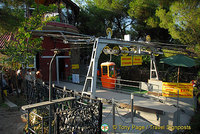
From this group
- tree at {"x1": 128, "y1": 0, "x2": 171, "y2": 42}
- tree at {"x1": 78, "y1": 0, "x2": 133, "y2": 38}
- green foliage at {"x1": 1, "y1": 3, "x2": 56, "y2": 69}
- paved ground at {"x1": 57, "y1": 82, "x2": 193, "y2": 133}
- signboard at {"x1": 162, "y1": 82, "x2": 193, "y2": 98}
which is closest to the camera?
paved ground at {"x1": 57, "y1": 82, "x2": 193, "y2": 133}

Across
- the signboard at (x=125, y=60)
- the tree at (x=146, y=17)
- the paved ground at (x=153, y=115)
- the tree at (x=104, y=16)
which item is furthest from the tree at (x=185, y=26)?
the tree at (x=104, y=16)

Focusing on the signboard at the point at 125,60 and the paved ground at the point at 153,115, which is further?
the signboard at the point at 125,60

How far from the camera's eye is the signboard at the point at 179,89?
7.85 metres

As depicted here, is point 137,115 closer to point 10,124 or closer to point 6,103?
point 10,124

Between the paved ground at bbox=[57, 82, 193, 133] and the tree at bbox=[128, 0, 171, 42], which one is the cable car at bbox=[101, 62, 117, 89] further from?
the tree at bbox=[128, 0, 171, 42]

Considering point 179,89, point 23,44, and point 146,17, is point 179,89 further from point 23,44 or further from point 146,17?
point 146,17

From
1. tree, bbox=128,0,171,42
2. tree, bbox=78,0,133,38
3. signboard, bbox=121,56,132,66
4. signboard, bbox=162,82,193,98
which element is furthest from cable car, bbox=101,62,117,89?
tree, bbox=78,0,133,38

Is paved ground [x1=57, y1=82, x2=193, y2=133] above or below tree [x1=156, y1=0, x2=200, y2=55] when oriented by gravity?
below

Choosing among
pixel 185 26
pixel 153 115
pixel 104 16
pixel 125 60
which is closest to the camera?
pixel 153 115

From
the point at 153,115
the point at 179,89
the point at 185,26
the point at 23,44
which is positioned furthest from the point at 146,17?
the point at 23,44

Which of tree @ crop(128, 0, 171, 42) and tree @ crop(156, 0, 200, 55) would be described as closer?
tree @ crop(156, 0, 200, 55)

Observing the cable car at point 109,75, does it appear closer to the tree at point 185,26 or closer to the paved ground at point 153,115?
the paved ground at point 153,115

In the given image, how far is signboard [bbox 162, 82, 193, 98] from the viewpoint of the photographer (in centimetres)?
785

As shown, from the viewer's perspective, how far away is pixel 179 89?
8.16m
